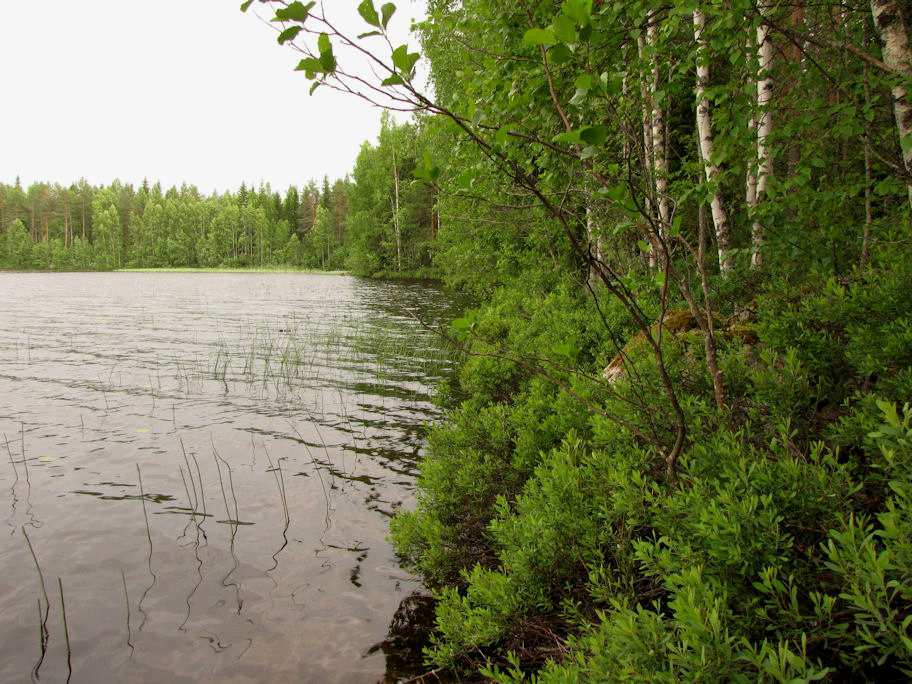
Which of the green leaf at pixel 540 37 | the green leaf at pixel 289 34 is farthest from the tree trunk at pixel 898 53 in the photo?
the green leaf at pixel 289 34

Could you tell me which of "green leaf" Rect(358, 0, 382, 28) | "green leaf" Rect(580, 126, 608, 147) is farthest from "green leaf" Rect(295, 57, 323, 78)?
"green leaf" Rect(580, 126, 608, 147)

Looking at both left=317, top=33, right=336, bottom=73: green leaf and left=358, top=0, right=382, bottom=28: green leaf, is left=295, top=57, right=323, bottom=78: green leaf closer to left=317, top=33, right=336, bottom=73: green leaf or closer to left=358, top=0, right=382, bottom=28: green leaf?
left=317, top=33, right=336, bottom=73: green leaf

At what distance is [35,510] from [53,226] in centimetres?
12891

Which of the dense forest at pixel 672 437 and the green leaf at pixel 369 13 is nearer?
the green leaf at pixel 369 13

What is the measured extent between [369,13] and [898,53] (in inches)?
171

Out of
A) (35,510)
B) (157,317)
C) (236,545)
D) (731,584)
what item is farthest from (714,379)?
(157,317)

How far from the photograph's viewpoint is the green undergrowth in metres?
2.00

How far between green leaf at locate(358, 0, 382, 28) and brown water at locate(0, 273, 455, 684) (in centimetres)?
145

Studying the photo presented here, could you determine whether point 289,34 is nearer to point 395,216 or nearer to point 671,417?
point 671,417

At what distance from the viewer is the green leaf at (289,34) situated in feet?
6.32

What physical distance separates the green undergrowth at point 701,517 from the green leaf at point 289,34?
4.58 ft

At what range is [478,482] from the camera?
500 centimetres

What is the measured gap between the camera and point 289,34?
1939mm

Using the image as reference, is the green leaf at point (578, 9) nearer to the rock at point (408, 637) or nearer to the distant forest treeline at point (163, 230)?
the rock at point (408, 637)
